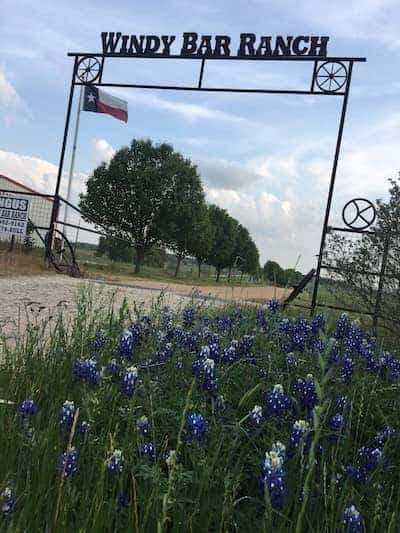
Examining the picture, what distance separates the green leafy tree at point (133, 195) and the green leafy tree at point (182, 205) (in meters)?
0.27

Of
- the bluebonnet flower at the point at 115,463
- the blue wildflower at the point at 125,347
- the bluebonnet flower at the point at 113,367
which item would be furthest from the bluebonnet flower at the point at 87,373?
the bluebonnet flower at the point at 115,463

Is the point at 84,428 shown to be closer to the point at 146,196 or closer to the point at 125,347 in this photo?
the point at 125,347

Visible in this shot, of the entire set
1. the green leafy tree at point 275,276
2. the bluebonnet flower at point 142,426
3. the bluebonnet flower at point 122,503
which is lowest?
the bluebonnet flower at point 122,503

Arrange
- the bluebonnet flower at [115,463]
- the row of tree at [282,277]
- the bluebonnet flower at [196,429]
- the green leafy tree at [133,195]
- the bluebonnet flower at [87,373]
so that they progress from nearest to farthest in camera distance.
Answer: the bluebonnet flower at [115,463]
the bluebonnet flower at [196,429]
the bluebonnet flower at [87,373]
the row of tree at [282,277]
the green leafy tree at [133,195]

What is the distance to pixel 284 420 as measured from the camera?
2752 millimetres

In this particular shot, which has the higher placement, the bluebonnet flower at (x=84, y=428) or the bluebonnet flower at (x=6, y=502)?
the bluebonnet flower at (x=84, y=428)

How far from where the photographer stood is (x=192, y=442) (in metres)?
2.22

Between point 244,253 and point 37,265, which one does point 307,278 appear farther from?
point 244,253

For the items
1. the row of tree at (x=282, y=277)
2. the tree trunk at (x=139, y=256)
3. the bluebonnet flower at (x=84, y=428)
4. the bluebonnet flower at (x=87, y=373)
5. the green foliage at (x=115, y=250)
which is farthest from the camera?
the green foliage at (x=115, y=250)

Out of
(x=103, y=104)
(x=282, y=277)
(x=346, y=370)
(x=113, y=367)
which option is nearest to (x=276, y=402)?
(x=113, y=367)

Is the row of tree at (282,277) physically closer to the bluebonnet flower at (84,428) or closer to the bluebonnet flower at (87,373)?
the bluebonnet flower at (87,373)

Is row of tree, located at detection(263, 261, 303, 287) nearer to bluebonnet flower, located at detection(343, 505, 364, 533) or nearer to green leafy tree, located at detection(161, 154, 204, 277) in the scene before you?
bluebonnet flower, located at detection(343, 505, 364, 533)

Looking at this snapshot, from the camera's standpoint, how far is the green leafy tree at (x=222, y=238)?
63312mm

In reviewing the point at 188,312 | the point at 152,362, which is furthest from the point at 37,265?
the point at 152,362
